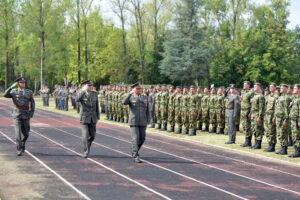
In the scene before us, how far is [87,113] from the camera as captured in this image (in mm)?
11594

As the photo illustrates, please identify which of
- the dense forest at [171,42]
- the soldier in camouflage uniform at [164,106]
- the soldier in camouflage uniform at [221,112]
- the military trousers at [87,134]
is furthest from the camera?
the dense forest at [171,42]

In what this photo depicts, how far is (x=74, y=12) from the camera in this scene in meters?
53.1

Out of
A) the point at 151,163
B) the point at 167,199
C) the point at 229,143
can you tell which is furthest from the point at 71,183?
the point at 229,143

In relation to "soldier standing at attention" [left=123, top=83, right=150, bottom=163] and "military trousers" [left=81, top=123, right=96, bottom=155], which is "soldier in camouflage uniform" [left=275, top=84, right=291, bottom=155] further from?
"military trousers" [left=81, top=123, right=96, bottom=155]

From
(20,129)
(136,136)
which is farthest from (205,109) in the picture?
(20,129)

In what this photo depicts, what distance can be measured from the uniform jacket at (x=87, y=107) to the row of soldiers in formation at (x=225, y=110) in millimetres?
5931

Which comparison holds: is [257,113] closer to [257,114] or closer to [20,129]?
[257,114]

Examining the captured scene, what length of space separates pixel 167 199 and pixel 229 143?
8749 millimetres

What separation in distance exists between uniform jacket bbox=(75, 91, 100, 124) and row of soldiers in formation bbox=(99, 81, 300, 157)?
234 inches

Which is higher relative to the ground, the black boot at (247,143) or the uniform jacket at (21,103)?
the uniform jacket at (21,103)

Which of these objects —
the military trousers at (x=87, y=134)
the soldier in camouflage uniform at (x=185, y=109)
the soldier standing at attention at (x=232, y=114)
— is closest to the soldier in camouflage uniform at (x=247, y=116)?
the soldier standing at attention at (x=232, y=114)

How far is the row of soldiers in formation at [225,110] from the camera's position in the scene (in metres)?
13.1

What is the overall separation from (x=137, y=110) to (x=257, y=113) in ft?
16.8

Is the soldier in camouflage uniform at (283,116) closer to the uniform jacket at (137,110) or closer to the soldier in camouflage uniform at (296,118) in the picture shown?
the soldier in camouflage uniform at (296,118)
